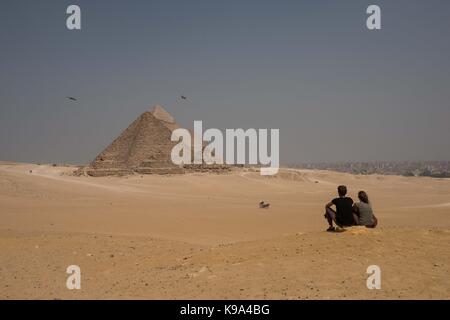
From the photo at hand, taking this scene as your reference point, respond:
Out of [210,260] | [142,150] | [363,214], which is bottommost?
[210,260]

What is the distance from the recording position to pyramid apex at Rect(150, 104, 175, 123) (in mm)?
47234

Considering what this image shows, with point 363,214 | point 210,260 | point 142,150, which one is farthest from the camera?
point 142,150

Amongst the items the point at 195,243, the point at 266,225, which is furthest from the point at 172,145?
the point at 195,243

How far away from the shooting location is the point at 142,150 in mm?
44062

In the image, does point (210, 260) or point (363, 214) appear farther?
point (363, 214)

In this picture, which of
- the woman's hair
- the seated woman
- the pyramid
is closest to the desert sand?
the seated woman

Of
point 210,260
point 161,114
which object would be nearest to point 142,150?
point 161,114

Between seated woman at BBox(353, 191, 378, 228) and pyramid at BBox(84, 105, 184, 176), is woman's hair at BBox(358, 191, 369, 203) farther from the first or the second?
pyramid at BBox(84, 105, 184, 176)

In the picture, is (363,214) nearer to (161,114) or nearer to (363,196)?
(363,196)

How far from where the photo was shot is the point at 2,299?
4.98 metres

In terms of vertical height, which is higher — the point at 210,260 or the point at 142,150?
the point at 142,150

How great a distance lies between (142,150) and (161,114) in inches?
242

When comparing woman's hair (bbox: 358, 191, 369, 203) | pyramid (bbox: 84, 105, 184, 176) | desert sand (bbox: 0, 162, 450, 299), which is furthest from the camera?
pyramid (bbox: 84, 105, 184, 176)
